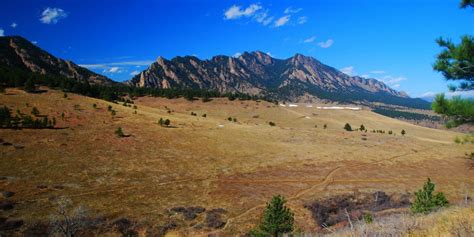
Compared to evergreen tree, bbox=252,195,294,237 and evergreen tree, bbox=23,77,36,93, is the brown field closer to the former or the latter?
evergreen tree, bbox=23,77,36,93

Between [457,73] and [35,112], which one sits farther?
[35,112]

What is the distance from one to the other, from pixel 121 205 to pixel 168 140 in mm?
28672

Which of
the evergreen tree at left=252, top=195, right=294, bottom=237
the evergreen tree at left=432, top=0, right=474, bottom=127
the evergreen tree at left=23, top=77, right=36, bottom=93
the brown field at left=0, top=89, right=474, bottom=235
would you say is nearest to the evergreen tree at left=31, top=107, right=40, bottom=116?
the brown field at left=0, top=89, right=474, bottom=235

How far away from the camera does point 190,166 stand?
4744 centimetres

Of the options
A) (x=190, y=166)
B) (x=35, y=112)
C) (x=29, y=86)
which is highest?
(x=29, y=86)

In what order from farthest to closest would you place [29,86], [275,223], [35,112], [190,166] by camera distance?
1. [29,86]
2. [35,112]
3. [190,166]
4. [275,223]

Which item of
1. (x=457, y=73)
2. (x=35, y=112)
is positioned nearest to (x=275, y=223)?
(x=457, y=73)

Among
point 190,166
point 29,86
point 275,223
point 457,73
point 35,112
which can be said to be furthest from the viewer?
point 29,86

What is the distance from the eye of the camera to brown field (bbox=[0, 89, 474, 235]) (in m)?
32.8

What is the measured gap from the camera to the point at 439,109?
15.3 m

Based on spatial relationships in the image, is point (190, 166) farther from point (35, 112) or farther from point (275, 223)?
point (35, 112)

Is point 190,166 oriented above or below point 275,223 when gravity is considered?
below

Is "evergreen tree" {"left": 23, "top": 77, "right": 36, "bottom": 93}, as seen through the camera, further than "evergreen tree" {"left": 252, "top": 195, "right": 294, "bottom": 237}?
Yes

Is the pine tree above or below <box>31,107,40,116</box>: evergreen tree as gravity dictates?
above
